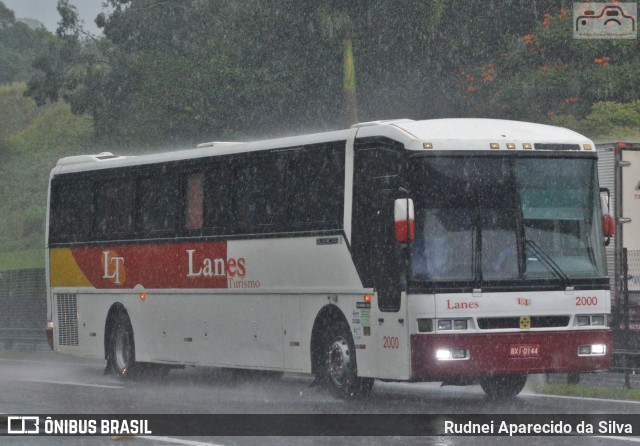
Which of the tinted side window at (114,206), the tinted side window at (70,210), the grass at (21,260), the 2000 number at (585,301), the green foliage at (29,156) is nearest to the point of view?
the 2000 number at (585,301)

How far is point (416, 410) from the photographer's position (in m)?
16.9

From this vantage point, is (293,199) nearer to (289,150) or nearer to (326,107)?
(289,150)

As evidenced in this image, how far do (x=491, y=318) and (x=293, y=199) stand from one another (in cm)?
386

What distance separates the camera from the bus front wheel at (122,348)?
77.4 ft

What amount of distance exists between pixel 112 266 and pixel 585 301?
9510mm

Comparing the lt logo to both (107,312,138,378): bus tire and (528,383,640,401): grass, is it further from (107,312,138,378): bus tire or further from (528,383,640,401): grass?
(528,383,640,401): grass

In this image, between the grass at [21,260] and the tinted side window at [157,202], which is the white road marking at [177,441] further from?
the grass at [21,260]

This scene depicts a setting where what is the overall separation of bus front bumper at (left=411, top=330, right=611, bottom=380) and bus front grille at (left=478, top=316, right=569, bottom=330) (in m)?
0.10

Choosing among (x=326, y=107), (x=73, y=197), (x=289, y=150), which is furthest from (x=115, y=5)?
(x=289, y=150)

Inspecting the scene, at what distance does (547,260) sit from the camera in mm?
16906

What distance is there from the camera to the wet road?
44.9 feet

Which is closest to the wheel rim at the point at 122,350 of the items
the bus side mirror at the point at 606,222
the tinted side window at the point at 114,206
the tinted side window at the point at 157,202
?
the tinted side window at the point at 114,206

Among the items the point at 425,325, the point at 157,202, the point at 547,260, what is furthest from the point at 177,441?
the point at 157,202

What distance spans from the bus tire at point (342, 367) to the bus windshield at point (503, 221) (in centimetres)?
188
